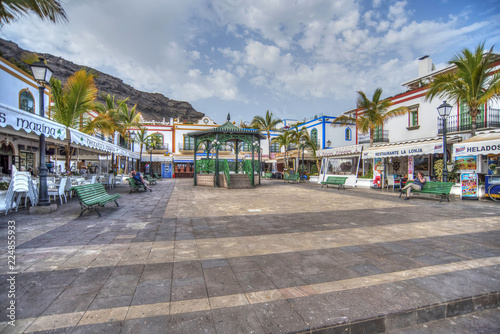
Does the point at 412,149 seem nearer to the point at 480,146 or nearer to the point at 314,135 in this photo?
the point at 480,146

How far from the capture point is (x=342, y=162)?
2442cm

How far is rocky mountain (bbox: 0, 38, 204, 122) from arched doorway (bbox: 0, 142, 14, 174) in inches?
2103

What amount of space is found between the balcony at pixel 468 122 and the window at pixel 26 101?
23.6 m

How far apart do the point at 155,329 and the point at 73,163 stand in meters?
28.3

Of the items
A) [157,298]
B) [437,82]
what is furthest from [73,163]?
[437,82]

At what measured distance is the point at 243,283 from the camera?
2668 mm

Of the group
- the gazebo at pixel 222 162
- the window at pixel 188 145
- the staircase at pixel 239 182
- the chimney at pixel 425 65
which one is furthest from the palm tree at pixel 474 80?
the window at pixel 188 145

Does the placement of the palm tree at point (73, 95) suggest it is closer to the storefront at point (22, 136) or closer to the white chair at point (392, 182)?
the storefront at point (22, 136)

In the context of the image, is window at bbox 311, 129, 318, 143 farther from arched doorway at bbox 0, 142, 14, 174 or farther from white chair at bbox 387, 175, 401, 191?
arched doorway at bbox 0, 142, 14, 174

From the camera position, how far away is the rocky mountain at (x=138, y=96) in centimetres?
6925

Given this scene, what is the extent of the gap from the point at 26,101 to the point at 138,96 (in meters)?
78.2

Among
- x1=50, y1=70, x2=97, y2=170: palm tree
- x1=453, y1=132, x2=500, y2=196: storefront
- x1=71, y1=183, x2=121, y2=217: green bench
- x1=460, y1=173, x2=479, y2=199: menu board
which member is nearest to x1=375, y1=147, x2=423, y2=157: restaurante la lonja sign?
x1=453, y1=132, x2=500, y2=196: storefront

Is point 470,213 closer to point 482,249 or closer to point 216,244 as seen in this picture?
point 482,249

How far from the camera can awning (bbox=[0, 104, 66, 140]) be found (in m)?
5.04
